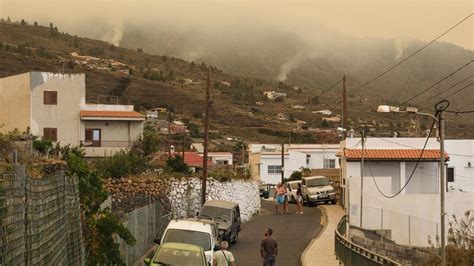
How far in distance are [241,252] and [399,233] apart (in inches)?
451

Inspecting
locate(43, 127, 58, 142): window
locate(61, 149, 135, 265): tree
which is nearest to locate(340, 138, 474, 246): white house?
locate(43, 127, 58, 142): window

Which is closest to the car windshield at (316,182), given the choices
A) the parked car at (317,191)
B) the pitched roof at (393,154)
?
the parked car at (317,191)

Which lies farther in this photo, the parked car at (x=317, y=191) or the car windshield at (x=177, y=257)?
the parked car at (x=317, y=191)

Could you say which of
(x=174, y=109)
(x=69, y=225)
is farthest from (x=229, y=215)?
(x=174, y=109)

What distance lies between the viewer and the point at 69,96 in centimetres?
5572

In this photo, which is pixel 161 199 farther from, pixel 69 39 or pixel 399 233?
pixel 69 39

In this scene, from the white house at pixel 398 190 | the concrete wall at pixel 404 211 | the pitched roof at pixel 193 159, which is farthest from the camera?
the pitched roof at pixel 193 159

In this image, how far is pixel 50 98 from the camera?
180 ft

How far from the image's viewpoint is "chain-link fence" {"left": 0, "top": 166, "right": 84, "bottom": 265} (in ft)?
26.6

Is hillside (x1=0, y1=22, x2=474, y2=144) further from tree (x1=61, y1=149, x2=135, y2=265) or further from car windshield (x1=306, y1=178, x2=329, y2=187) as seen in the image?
tree (x1=61, y1=149, x2=135, y2=265)

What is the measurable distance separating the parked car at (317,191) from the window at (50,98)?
19.2 meters

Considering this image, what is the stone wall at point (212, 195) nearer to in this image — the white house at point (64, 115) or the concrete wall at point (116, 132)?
the white house at point (64, 115)

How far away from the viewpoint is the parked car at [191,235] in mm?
21828

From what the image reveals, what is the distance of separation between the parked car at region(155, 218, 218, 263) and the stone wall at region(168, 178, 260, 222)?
17.7 metres
